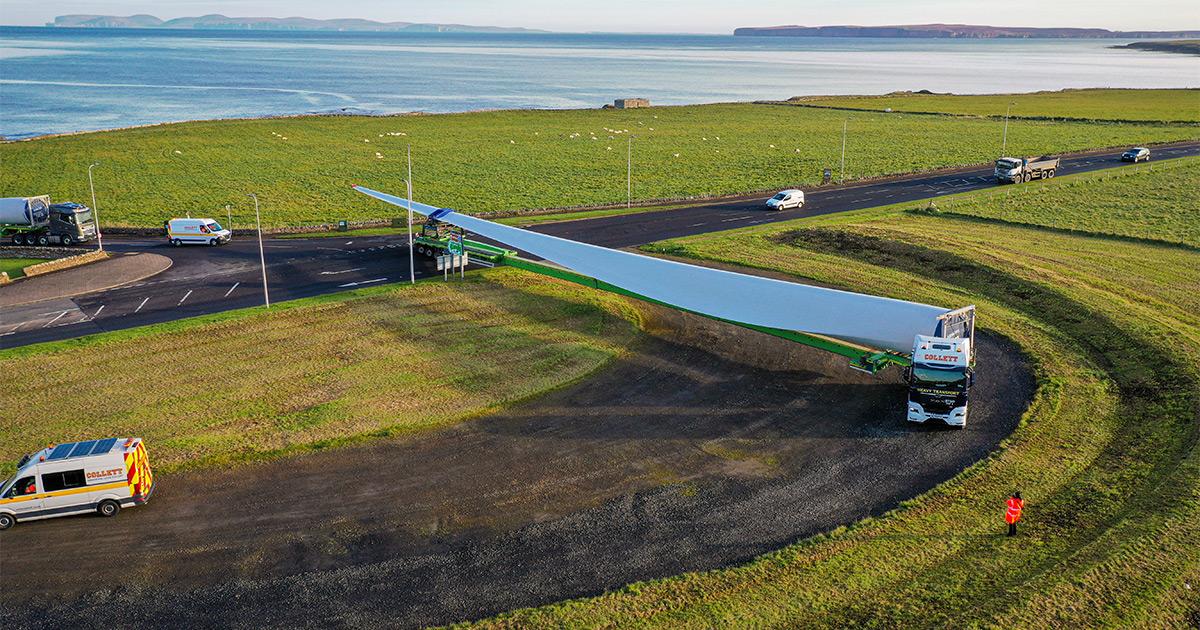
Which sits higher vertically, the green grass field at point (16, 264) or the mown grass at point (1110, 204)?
the mown grass at point (1110, 204)

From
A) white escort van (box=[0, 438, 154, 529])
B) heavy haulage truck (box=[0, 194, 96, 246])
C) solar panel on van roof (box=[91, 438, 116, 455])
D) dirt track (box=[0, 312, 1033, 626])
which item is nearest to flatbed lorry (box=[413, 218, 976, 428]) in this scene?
dirt track (box=[0, 312, 1033, 626])

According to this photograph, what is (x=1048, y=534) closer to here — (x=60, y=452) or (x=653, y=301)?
(x=653, y=301)

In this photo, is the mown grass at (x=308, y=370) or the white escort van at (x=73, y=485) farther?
the mown grass at (x=308, y=370)

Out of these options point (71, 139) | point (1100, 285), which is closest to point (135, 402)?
point (1100, 285)

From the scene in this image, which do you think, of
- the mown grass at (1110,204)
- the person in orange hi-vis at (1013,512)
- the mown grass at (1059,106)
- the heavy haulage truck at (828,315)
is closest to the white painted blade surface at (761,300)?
the heavy haulage truck at (828,315)

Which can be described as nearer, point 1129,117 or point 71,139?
point 71,139

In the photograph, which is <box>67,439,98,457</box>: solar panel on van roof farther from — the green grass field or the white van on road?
the white van on road

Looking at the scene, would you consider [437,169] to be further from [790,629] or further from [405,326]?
[790,629]

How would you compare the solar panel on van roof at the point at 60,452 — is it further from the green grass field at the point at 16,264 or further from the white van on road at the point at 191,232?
the white van on road at the point at 191,232
